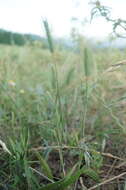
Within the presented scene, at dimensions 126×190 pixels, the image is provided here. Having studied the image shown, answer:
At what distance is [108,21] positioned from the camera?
2.10ft

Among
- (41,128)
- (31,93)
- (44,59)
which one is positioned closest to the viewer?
(41,128)

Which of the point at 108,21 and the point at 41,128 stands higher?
the point at 108,21

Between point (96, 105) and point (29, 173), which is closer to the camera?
point (29, 173)

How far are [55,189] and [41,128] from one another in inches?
10.7

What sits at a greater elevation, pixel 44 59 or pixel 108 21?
pixel 108 21

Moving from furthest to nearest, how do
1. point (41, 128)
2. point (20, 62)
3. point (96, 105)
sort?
point (20, 62), point (96, 105), point (41, 128)

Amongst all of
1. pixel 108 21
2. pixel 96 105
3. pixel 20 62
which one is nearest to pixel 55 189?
pixel 108 21

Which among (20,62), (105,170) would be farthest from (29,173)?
(20,62)

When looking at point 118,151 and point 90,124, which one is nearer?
point 118,151

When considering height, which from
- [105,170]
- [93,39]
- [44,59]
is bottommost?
[105,170]

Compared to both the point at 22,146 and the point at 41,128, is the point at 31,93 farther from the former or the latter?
the point at 22,146

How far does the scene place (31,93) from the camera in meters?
1.29

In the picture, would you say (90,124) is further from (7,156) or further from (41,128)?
Answer: (7,156)

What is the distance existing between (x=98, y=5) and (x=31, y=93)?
2.45ft
